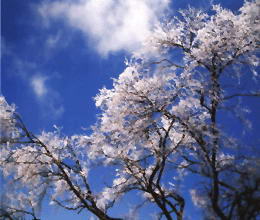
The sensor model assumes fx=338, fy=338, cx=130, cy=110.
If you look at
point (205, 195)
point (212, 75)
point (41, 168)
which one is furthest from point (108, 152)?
point (212, 75)

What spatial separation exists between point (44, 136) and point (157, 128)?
4238mm

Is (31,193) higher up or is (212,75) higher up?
(212,75)

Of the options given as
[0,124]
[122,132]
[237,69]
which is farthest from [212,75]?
[0,124]

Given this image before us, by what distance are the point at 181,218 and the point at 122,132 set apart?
140 inches

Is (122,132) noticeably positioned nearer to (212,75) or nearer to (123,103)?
(123,103)

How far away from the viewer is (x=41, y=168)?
39.3 feet

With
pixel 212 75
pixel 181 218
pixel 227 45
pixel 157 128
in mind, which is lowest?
pixel 181 218

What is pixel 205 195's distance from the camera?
10062 millimetres

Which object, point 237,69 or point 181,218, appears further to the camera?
point 181,218

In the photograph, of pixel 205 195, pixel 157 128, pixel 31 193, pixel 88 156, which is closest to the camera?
pixel 205 195

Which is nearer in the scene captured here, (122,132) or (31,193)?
(122,132)

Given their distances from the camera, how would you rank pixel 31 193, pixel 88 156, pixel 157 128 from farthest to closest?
pixel 31 193
pixel 88 156
pixel 157 128

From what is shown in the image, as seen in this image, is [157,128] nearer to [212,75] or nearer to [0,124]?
[212,75]

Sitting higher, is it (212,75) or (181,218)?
(212,75)
